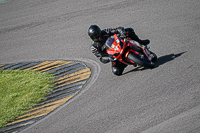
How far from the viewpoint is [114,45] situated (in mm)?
8086

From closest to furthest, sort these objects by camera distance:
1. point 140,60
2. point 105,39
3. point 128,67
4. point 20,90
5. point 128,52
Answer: point 140,60 < point 128,52 < point 105,39 < point 128,67 < point 20,90

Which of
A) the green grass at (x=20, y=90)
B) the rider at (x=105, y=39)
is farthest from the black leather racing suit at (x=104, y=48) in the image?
the green grass at (x=20, y=90)

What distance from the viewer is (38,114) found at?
8.04m

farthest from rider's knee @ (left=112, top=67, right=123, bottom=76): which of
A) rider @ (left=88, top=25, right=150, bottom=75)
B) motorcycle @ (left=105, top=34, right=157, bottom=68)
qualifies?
motorcycle @ (left=105, top=34, right=157, bottom=68)

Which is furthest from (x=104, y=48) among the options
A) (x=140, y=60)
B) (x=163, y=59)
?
(x=163, y=59)

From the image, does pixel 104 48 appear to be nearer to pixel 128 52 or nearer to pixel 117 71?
pixel 117 71

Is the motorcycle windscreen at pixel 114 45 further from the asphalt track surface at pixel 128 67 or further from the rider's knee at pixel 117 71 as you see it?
the asphalt track surface at pixel 128 67

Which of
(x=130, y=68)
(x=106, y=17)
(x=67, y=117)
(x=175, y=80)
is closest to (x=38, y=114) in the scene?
(x=67, y=117)

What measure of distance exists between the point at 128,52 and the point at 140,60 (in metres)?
0.42

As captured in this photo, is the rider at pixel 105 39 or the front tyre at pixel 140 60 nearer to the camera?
the front tyre at pixel 140 60

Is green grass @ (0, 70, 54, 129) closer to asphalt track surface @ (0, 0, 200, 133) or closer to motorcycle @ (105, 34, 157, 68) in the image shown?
asphalt track surface @ (0, 0, 200, 133)

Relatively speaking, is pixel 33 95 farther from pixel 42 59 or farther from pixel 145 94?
pixel 145 94

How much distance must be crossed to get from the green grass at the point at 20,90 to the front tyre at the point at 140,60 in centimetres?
284

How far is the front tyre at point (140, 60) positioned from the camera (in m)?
7.82
